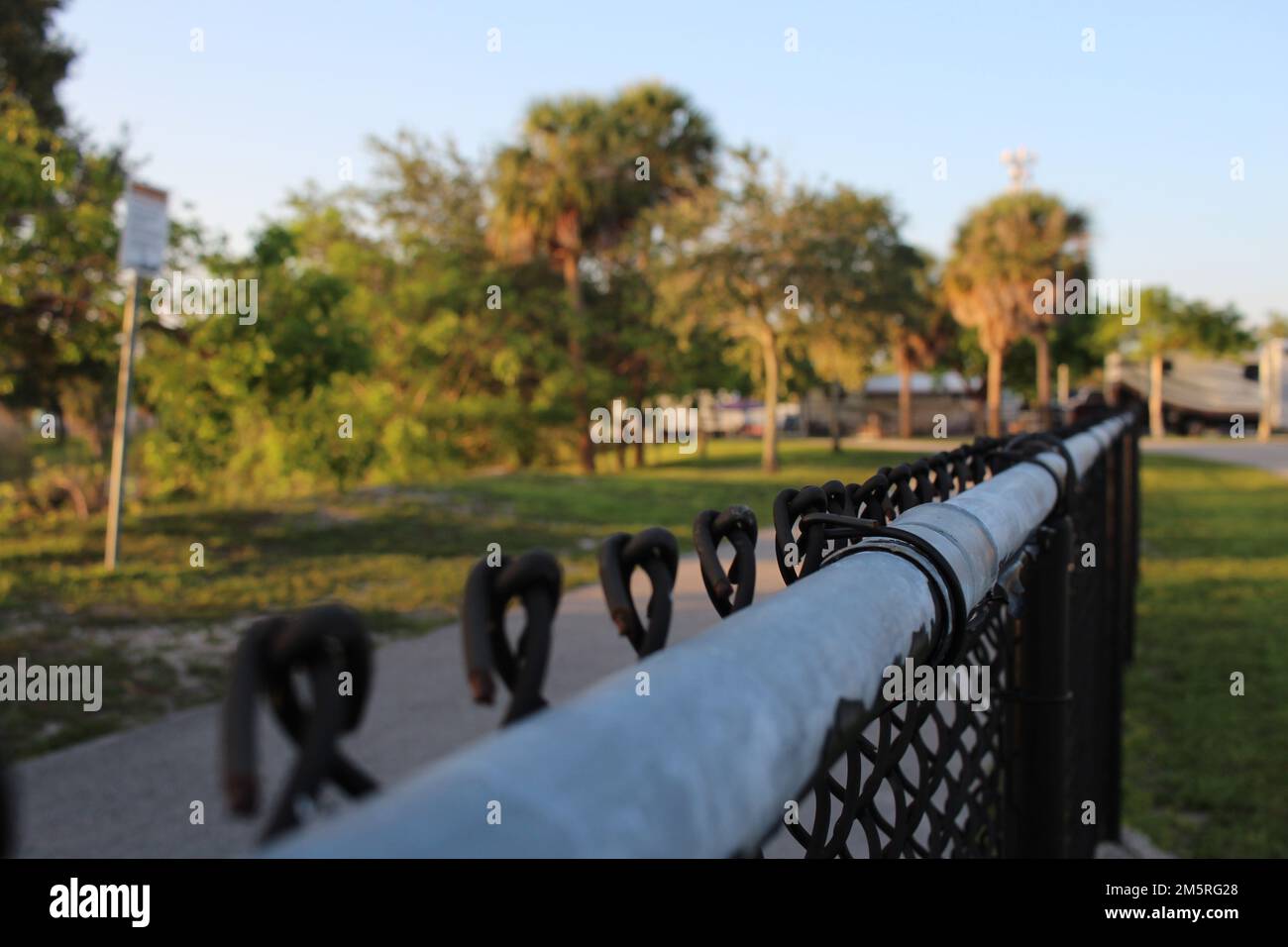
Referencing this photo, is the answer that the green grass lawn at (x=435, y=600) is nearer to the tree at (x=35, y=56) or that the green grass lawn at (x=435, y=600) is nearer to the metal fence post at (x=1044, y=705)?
the metal fence post at (x=1044, y=705)

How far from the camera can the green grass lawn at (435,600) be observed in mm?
5918

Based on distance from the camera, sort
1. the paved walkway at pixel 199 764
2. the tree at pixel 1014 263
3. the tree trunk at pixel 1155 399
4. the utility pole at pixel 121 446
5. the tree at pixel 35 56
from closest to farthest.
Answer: the paved walkway at pixel 199 764, the utility pole at pixel 121 446, the tree at pixel 35 56, the tree at pixel 1014 263, the tree trunk at pixel 1155 399

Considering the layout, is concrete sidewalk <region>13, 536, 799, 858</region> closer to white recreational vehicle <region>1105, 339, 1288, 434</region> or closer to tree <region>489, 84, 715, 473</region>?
tree <region>489, 84, 715, 473</region>

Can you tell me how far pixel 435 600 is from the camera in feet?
32.2

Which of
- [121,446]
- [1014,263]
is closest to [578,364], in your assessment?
[1014,263]

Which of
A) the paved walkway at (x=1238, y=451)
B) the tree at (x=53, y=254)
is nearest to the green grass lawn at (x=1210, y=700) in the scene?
the tree at (x=53, y=254)

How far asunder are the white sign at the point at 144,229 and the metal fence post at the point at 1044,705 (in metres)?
9.44

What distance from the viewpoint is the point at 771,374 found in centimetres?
2958

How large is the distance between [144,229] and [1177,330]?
53.8 metres

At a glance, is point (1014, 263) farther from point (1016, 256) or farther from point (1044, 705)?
point (1044, 705)
